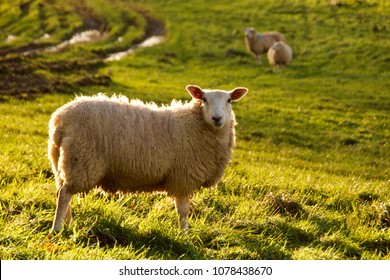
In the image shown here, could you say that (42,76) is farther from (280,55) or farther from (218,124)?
(218,124)

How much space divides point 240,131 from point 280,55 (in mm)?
11650

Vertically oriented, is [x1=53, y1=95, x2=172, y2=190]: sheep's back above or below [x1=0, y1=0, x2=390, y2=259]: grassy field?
above

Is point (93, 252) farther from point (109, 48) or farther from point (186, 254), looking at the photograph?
point (109, 48)

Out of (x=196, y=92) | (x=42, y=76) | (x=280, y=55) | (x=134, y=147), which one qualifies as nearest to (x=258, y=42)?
(x=280, y=55)

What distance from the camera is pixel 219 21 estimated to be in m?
39.4

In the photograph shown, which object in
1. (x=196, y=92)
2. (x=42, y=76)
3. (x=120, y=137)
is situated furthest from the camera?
(x=42, y=76)

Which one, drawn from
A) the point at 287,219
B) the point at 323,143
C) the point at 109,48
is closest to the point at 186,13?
the point at 109,48

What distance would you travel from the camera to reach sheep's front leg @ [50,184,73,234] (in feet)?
17.9

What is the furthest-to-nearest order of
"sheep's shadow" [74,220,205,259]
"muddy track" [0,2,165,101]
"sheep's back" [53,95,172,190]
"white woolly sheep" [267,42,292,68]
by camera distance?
"white woolly sheep" [267,42,292,68] → "muddy track" [0,2,165,101] → "sheep's back" [53,95,172,190] → "sheep's shadow" [74,220,205,259]

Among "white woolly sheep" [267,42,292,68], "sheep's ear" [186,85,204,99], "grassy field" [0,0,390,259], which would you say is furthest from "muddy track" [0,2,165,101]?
"sheep's ear" [186,85,204,99]

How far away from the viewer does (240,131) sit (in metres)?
15.2

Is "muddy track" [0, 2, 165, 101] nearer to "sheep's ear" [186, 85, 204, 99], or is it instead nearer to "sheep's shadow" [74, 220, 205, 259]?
"sheep's ear" [186, 85, 204, 99]

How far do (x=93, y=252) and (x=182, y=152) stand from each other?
83.8 inches

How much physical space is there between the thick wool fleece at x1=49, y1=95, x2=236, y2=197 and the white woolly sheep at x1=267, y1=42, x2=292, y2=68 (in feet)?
63.5
